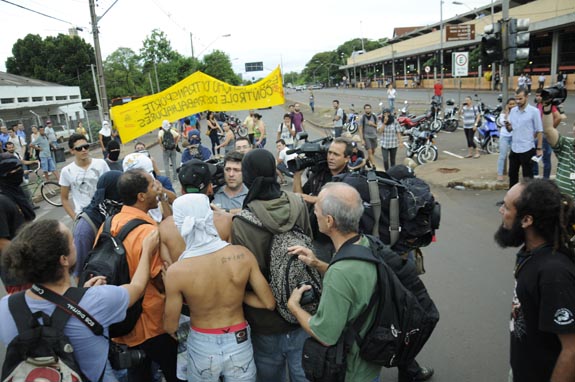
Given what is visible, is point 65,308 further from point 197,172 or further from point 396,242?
point 396,242

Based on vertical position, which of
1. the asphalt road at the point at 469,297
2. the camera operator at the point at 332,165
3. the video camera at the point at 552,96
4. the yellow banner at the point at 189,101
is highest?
the yellow banner at the point at 189,101

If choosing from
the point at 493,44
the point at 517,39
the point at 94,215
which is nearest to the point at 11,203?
the point at 94,215

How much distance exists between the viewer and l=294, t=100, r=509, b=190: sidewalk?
8781 millimetres

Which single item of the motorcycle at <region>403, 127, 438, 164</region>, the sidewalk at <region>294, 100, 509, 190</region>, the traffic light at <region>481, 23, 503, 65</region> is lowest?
the sidewalk at <region>294, 100, 509, 190</region>

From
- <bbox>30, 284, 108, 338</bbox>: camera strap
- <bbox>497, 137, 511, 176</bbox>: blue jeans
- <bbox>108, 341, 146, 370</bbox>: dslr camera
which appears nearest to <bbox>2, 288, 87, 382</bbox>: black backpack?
<bbox>30, 284, 108, 338</bbox>: camera strap

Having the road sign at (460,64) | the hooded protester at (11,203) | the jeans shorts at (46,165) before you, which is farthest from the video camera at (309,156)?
the road sign at (460,64)

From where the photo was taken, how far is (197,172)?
3.15 m

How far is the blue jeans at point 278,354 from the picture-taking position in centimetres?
253

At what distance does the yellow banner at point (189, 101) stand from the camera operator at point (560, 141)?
5.02m

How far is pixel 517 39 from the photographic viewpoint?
8.60m

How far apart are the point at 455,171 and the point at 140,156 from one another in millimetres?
8158

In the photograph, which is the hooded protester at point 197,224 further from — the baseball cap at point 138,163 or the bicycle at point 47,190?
the bicycle at point 47,190

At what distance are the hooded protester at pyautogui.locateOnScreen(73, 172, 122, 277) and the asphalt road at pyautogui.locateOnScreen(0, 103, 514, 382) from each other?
6.13 feet

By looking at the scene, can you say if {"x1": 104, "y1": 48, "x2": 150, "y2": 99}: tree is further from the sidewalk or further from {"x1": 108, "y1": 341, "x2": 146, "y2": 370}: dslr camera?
{"x1": 108, "y1": 341, "x2": 146, "y2": 370}: dslr camera
